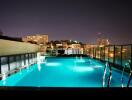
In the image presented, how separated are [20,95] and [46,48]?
1004 inches

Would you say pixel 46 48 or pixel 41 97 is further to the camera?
pixel 46 48

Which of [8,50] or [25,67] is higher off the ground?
[8,50]

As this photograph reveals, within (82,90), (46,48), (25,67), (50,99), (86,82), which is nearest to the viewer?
(50,99)

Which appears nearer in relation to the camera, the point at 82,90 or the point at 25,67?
the point at 82,90

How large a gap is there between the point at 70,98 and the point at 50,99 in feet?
0.57

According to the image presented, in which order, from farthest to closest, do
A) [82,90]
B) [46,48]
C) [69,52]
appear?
[46,48]
[69,52]
[82,90]

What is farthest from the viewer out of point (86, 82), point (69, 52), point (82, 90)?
point (69, 52)

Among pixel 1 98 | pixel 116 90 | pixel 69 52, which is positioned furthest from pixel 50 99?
pixel 69 52

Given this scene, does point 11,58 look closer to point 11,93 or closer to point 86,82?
point 86,82

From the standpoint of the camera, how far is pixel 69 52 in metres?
24.8

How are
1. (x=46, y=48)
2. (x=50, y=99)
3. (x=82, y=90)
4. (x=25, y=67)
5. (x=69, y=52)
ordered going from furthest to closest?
(x=46, y=48) < (x=69, y=52) < (x=25, y=67) < (x=82, y=90) < (x=50, y=99)

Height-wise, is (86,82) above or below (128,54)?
below

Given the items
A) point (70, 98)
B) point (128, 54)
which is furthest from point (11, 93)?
point (128, 54)

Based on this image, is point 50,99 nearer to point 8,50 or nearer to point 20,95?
point 20,95
